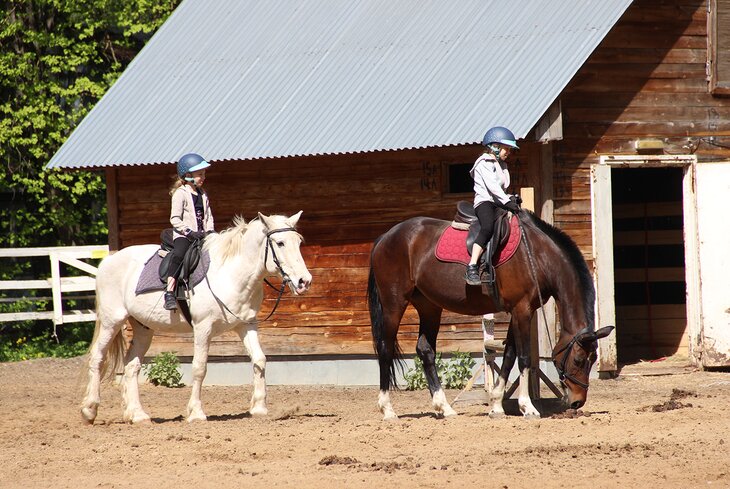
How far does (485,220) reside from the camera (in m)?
10.6

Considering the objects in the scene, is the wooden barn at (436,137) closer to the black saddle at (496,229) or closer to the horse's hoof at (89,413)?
the black saddle at (496,229)

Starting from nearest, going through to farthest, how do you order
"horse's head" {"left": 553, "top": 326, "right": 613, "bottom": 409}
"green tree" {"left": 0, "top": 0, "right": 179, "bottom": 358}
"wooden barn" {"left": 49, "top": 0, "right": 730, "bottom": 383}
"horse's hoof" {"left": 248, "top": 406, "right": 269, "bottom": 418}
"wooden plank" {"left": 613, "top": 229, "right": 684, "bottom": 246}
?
"horse's head" {"left": 553, "top": 326, "right": 613, "bottom": 409} → "horse's hoof" {"left": 248, "top": 406, "right": 269, "bottom": 418} → "wooden barn" {"left": 49, "top": 0, "right": 730, "bottom": 383} → "wooden plank" {"left": 613, "top": 229, "right": 684, "bottom": 246} → "green tree" {"left": 0, "top": 0, "right": 179, "bottom": 358}

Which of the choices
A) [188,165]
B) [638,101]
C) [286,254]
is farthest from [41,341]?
[286,254]

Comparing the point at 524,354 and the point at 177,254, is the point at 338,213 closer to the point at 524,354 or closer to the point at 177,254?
the point at 177,254

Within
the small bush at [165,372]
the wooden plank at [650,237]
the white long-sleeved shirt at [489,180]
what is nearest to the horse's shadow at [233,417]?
the white long-sleeved shirt at [489,180]

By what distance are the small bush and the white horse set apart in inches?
156

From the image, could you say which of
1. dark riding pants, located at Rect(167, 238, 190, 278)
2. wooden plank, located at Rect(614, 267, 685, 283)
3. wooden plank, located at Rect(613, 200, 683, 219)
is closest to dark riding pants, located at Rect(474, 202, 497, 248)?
dark riding pants, located at Rect(167, 238, 190, 278)

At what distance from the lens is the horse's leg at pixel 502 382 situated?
35.9 feet

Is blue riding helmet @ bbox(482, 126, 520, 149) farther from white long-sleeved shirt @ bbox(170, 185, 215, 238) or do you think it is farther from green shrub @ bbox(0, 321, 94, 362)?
green shrub @ bbox(0, 321, 94, 362)

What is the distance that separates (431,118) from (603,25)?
231cm

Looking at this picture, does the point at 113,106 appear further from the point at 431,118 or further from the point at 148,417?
the point at 148,417

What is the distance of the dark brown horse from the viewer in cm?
1057

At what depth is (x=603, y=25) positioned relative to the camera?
547 inches

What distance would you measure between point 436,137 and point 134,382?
4664mm
